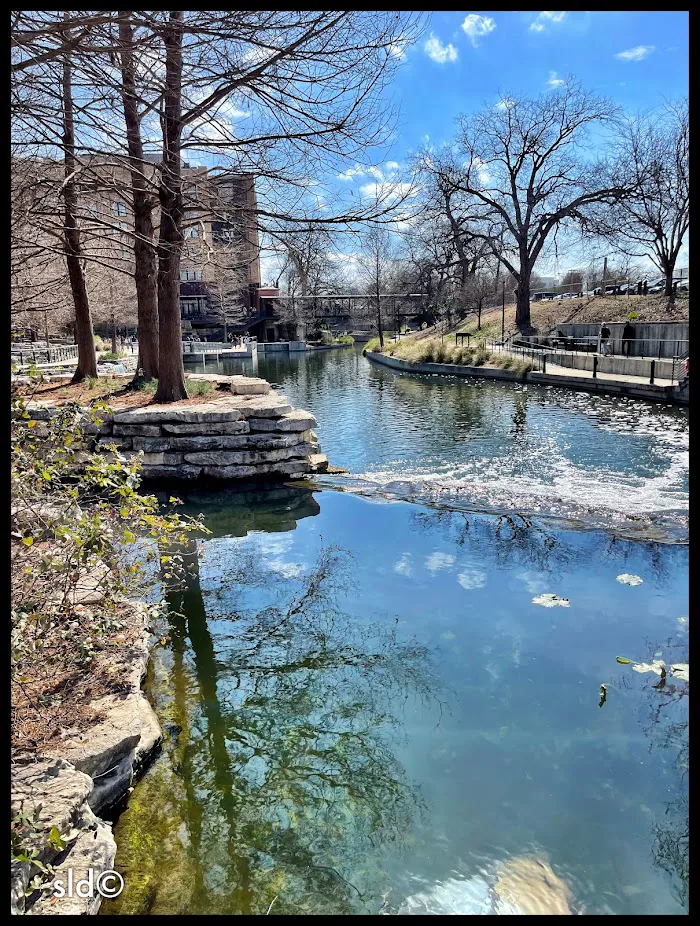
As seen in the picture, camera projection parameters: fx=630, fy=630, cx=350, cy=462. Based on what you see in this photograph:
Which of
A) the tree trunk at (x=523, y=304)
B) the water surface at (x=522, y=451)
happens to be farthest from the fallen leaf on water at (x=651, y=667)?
the tree trunk at (x=523, y=304)

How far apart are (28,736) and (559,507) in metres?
6.92

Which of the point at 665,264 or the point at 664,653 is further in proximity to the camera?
the point at 665,264

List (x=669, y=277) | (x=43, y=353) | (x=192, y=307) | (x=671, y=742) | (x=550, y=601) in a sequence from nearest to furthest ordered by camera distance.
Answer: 1. (x=671, y=742)
2. (x=550, y=601)
3. (x=43, y=353)
4. (x=669, y=277)
5. (x=192, y=307)

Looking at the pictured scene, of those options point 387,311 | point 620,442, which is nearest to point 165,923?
point 620,442

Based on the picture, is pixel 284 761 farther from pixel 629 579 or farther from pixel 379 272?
pixel 379 272

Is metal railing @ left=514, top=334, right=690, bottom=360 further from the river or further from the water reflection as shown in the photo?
the water reflection

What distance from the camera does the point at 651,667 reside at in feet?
15.2

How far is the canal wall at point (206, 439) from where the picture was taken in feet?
31.9

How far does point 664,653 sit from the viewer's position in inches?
190

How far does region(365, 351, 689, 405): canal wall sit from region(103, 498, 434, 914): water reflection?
13.9 meters

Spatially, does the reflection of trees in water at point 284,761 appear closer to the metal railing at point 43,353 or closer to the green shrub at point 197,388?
the green shrub at point 197,388

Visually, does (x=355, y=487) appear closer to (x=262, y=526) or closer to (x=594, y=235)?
(x=262, y=526)

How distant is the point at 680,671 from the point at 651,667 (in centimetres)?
19

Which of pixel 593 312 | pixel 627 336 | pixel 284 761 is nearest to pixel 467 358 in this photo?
pixel 627 336
